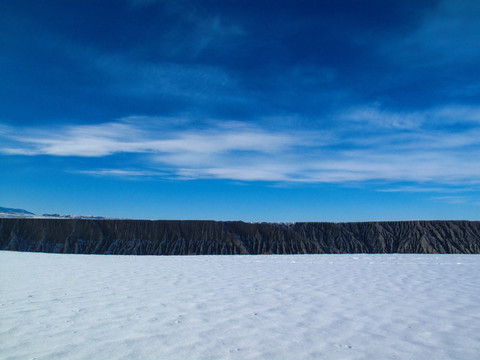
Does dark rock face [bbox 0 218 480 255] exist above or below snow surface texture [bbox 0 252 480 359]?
above

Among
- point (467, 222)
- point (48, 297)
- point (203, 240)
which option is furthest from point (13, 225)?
point (467, 222)

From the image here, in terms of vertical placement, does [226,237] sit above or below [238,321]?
above

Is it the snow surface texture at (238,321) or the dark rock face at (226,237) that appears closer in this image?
the snow surface texture at (238,321)

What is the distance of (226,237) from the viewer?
34688 mm

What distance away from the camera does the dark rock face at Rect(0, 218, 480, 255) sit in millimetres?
33344

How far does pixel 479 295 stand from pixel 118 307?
620cm

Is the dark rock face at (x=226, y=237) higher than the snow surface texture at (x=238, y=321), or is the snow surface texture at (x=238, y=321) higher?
the dark rock face at (x=226, y=237)

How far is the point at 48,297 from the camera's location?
19.6 feet

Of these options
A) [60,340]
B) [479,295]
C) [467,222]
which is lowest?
[60,340]

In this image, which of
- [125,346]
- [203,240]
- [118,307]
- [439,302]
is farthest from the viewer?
[203,240]

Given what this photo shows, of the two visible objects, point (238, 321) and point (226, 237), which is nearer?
point (238, 321)

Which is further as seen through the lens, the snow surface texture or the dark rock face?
the dark rock face

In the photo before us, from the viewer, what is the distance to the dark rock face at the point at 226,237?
33.3m

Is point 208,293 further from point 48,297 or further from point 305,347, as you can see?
point 305,347
